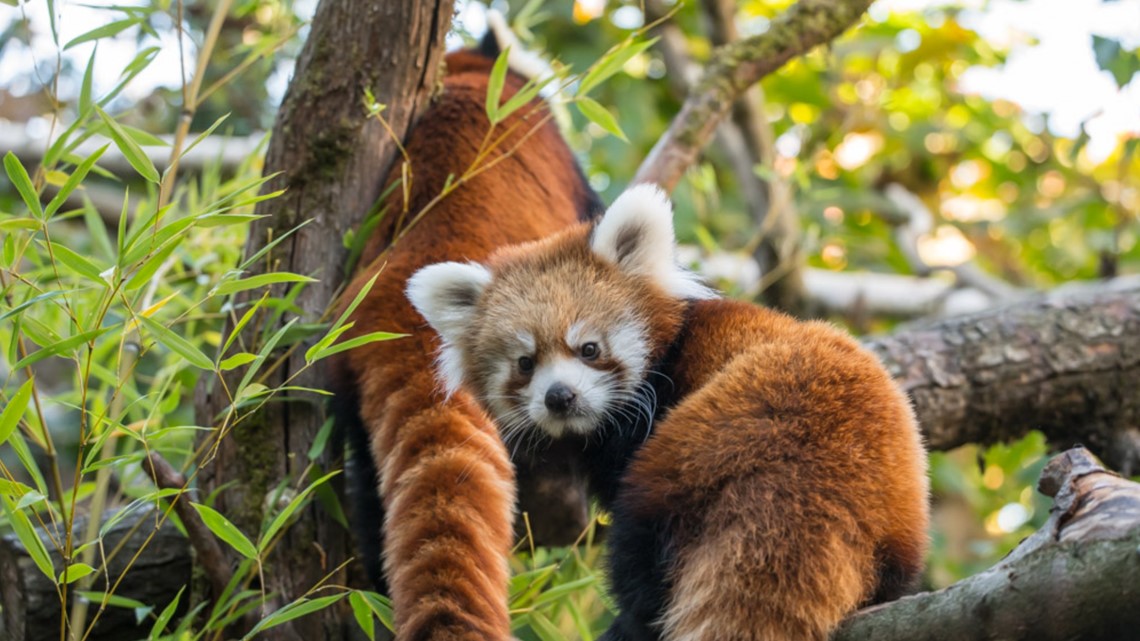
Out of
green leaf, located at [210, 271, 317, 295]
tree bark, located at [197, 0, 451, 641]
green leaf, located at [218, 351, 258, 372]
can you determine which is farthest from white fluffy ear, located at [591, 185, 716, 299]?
green leaf, located at [218, 351, 258, 372]

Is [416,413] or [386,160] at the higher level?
[386,160]

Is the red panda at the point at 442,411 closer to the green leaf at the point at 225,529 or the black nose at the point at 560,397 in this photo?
the black nose at the point at 560,397

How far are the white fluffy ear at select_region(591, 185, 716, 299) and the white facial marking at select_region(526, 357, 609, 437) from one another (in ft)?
0.98

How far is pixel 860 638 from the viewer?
171 cm

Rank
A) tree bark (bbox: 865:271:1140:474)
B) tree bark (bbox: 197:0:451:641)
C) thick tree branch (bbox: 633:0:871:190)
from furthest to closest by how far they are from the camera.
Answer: tree bark (bbox: 865:271:1140:474)
thick tree branch (bbox: 633:0:871:190)
tree bark (bbox: 197:0:451:641)

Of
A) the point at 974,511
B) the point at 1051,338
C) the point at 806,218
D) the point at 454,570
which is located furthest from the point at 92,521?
the point at 974,511

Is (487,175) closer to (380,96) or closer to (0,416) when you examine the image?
(380,96)

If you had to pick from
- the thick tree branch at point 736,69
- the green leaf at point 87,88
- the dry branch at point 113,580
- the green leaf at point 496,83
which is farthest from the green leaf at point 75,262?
the thick tree branch at point 736,69

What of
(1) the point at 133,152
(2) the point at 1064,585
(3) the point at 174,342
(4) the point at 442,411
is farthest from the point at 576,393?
(2) the point at 1064,585

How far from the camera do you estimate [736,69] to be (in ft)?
10.6

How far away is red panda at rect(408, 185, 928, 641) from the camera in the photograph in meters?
1.75

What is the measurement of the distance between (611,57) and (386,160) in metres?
0.75

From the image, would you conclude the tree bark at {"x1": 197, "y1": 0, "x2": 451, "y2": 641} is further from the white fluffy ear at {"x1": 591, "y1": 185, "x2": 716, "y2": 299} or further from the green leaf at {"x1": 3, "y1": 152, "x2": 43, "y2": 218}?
the green leaf at {"x1": 3, "y1": 152, "x2": 43, "y2": 218}

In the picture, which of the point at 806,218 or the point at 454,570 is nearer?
the point at 454,570
